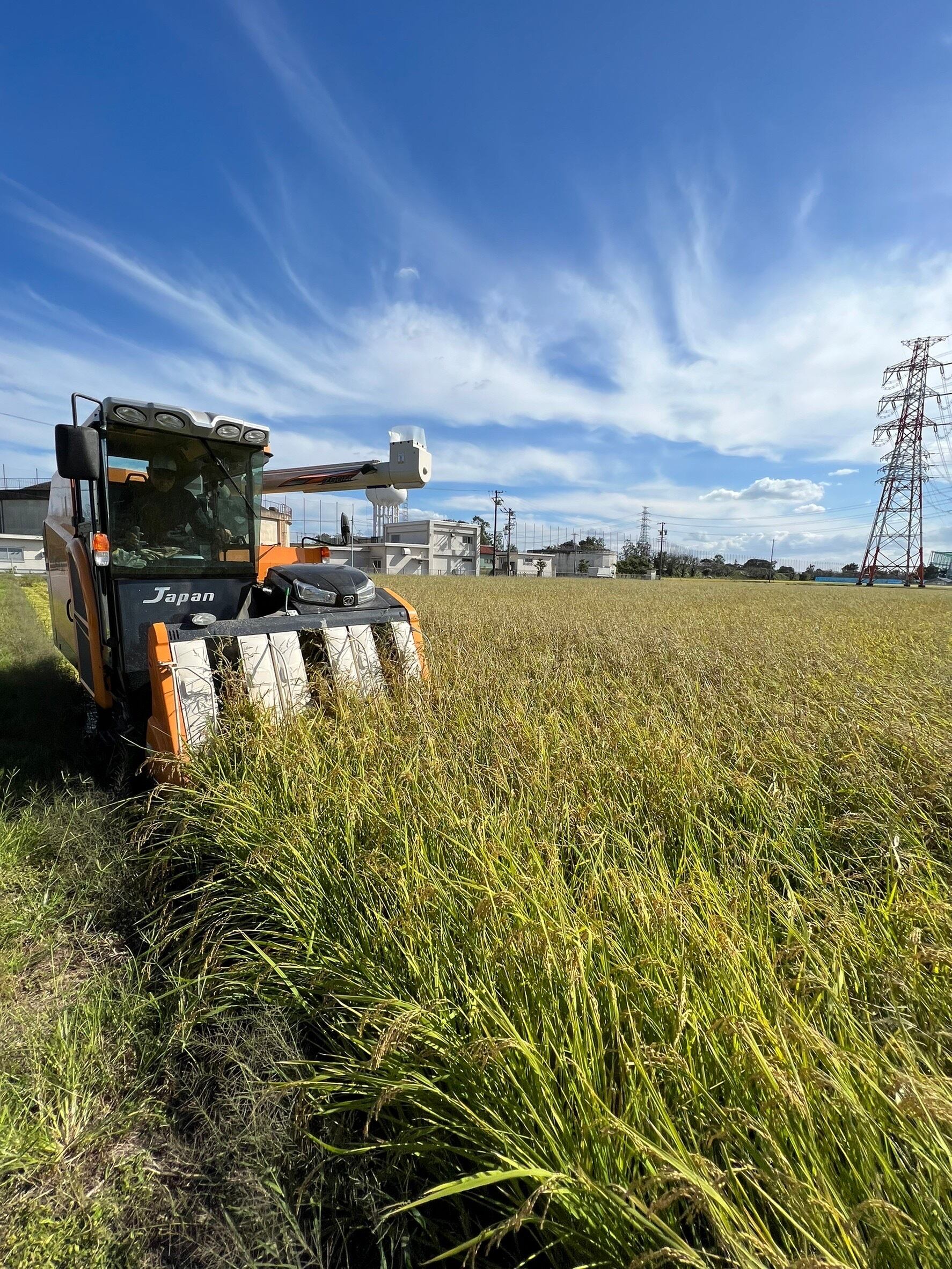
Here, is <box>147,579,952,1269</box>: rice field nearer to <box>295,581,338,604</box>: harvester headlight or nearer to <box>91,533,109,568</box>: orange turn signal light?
<box>295,581,338,604</box>: harvester headlight

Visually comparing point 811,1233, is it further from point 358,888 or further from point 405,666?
point 405,666

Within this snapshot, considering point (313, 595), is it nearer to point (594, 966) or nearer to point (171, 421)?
point (171, 421)

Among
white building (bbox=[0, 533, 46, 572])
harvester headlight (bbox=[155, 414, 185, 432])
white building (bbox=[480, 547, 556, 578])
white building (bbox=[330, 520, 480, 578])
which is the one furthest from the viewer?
white building (bbox=[480, 547, 556, 578])

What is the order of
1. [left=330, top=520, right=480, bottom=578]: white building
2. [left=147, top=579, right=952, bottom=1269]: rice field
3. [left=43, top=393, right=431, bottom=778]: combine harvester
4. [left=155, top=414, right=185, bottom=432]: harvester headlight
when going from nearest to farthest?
[left=147, top=579, right=952, bottom=1269]: rice field < [left=43, top=393, right=431, bottom=778]: combine harvester < [left=155, top=414, right=185, bottom=432]: harvester headlight < [left=330, top=520, right=480, bottom=578]: white building

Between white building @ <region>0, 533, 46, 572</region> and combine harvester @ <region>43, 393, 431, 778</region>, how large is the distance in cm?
3187

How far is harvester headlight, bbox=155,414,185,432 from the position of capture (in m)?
3.94

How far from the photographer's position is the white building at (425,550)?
162 feet

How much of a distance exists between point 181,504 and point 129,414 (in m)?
0.74

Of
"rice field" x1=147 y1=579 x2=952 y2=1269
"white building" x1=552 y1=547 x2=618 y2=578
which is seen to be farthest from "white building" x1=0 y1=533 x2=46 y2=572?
"white building" x1=552 y1=547 x2=618 y2=578

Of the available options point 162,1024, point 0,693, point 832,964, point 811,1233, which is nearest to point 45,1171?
point 162,1024

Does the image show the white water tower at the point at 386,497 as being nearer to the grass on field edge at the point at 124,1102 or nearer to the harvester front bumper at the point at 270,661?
the harvester front bumper at the point at 270,661

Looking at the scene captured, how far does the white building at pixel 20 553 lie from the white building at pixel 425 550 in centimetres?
2114

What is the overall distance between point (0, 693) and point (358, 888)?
253 inches

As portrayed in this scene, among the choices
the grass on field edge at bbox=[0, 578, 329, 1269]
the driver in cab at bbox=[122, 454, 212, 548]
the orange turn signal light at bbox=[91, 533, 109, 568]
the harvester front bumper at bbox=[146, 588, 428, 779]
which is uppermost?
the driver in cab at bbox=[122, 454, 212, 548]
